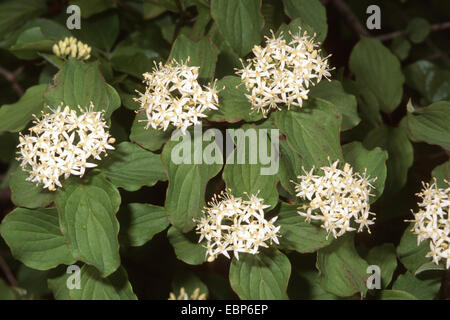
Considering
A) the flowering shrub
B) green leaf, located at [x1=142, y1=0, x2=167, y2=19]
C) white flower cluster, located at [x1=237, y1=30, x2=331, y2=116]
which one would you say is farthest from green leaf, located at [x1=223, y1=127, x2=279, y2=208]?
green leaf, located at [x1=142, y1=0, x2=167, y2=19]

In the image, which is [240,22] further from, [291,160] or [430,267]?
[430,267]

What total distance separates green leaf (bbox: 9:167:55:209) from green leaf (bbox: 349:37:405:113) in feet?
3.77

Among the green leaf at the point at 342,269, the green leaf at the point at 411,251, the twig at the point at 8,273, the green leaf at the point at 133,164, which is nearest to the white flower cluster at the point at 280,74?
the green leaf at the point at 133,164

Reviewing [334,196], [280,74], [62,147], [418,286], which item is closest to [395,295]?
[418,286]

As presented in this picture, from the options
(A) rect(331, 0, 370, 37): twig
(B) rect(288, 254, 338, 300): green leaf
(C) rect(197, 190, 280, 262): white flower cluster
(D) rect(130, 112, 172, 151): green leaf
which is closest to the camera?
(C) rect(197, 190, 280, 262): white flower cluster

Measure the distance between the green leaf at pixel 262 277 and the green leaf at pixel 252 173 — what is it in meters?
0.16

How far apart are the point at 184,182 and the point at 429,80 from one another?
1152mm

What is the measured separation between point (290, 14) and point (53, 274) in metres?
1.11

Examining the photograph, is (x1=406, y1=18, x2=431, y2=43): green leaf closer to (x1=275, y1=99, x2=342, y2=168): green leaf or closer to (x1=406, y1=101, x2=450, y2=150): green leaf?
(x1=406, y1=101, x2=450, y2=150): green leaf

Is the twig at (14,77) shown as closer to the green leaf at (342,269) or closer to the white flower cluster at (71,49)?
the white flower cluster at (71,49)

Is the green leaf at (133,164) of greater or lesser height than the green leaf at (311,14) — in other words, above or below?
below

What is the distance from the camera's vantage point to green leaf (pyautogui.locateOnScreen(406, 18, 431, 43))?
6.30 feet

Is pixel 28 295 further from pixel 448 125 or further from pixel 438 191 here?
pixel 448 125

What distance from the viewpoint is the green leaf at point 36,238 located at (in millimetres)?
1315
